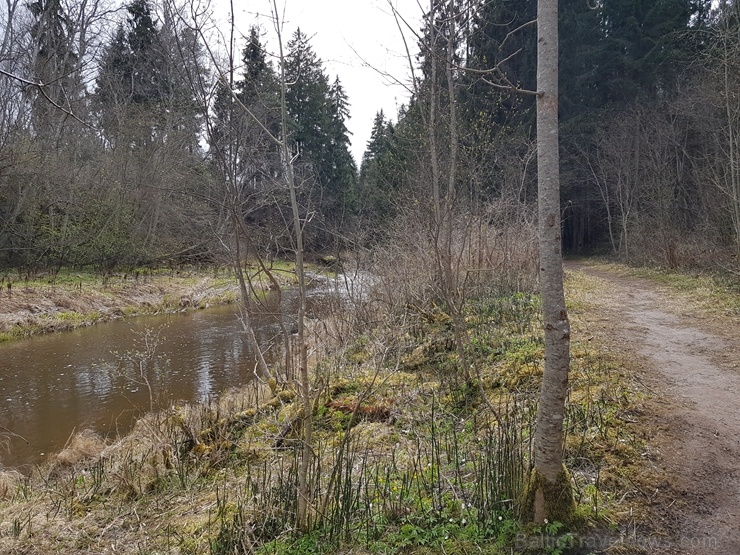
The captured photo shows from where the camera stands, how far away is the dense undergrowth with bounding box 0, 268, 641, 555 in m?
2.73

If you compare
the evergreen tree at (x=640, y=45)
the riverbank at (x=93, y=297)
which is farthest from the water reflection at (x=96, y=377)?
Answer: the evergreen tree at (x=640, y=45)

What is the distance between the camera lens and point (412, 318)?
7.64 m

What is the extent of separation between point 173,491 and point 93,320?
1175 cm

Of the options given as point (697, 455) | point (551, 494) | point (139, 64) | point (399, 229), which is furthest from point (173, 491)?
point (139, 64)

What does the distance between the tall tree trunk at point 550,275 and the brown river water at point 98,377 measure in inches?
109

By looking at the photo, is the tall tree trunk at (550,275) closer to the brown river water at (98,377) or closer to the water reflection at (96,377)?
the brown river water at (98,377)

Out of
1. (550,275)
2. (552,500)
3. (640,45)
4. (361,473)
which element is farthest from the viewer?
(640,45)

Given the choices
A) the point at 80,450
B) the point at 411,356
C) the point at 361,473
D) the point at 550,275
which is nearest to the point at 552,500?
the point at 550,275

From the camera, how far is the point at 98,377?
8766 mm

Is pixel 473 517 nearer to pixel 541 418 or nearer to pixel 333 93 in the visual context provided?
pixel 541 418

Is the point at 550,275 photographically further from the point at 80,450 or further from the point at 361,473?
the point at 80,450

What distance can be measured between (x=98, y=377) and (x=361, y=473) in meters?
7.45

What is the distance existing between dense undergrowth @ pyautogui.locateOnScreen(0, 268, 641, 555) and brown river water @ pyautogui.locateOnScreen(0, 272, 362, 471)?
941mm

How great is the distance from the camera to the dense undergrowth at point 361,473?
2.73 meters
